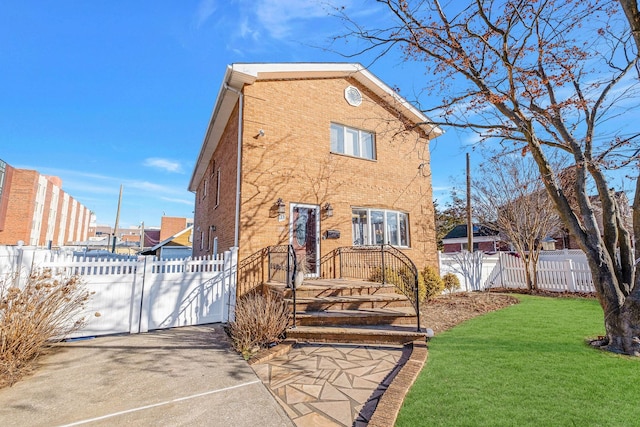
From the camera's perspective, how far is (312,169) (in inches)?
362

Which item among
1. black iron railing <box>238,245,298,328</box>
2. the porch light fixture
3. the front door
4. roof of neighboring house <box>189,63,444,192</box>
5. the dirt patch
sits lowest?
the dirt patch

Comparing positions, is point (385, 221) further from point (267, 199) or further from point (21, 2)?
point (21, 2)

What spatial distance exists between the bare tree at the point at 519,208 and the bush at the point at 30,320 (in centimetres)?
1420

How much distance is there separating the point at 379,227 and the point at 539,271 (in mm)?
7911

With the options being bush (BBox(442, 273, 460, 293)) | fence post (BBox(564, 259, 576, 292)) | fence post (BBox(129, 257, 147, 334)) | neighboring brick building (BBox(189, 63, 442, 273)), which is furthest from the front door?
fence post (BBox(564, 259, 576, 292))

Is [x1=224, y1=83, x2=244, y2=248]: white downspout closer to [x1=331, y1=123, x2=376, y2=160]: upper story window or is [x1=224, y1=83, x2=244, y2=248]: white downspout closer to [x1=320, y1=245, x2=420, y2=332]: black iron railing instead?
[x1=320, y1=245, x2=420, y2=332]: black iron railing

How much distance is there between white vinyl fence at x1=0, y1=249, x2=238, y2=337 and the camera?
5.79m

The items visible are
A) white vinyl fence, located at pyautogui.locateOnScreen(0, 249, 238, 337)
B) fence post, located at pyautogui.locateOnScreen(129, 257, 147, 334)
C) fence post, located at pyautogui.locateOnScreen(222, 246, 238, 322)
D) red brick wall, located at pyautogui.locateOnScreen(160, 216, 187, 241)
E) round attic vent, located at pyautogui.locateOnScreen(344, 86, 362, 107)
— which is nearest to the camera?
white vinyl fence, located at pyautogui.locateOnScreen(0, 249, 238, 337)

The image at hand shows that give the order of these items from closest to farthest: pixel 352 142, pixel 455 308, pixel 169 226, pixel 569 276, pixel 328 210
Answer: pixel 455 308 < pixel 328 210 < pixel 352 142 < pixel 569 276 < pixel 169 226

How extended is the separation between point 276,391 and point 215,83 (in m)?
9.25

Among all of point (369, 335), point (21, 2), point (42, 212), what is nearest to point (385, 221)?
point (369, 335)

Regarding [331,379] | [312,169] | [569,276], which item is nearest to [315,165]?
[312,169]

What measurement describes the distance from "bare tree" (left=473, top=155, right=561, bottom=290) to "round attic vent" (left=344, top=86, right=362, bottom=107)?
21.0 feet

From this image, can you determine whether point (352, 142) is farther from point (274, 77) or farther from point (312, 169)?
point (274, 77)
